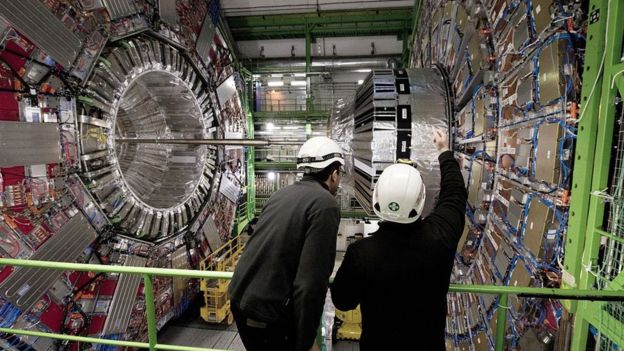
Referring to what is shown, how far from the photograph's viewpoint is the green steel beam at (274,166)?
8734mm

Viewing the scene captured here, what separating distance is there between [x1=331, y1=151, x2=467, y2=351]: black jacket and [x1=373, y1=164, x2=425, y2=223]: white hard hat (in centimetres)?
4

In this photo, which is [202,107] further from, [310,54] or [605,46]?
[605,46]

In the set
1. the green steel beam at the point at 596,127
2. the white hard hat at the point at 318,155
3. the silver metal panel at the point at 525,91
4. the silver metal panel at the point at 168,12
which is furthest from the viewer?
the silver metal panel at the point at 168,12

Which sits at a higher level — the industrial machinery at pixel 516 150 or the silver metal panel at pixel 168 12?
the silver metal panel at pixel 168 12

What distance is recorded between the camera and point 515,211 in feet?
5.32

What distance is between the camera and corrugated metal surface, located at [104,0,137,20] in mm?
3434

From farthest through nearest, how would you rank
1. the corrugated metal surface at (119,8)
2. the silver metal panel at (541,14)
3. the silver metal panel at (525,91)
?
the corrugated metal surface at (119,8), the silver metal panel at (525,91), the silver metal panel at (541,14)

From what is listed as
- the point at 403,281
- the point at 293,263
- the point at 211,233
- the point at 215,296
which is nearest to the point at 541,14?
the point at 403,281

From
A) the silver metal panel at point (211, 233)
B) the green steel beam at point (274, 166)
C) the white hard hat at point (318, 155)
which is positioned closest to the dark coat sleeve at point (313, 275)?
the white hard hat at point (318, 155)

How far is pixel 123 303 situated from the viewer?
3.65 m

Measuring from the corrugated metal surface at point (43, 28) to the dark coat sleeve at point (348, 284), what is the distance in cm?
316

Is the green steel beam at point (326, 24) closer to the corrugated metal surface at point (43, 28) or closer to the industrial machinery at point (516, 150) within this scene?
the corrugated metal surface at point (43, 28)

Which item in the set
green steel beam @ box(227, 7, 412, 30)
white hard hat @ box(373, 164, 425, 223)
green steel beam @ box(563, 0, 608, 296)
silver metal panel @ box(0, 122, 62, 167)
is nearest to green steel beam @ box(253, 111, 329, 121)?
green steel beam @ box(227, 7, 412, 30)

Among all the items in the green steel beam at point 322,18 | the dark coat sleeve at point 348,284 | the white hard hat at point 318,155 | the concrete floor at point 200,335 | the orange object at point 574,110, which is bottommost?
the concrete floor at point 200,335
